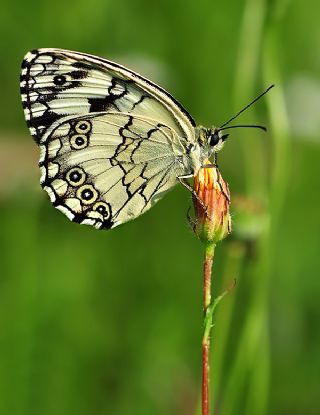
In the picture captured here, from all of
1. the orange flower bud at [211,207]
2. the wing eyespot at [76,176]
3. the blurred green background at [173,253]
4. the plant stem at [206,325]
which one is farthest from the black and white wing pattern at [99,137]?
the plant stem at [206,325]

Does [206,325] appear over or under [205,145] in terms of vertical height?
under

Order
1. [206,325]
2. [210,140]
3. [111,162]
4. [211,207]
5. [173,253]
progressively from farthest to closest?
[173,253] < [111,162] < [210,140] < [211,207] < [206,325]

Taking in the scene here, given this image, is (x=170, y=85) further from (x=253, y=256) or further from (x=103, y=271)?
(x=253, y=256)

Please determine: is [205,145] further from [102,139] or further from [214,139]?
[102,139]

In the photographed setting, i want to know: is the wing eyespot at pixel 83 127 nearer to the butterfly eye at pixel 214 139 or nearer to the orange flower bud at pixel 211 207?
the butterfly eye at pixel 214 139

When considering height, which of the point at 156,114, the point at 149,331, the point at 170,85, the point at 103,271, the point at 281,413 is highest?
the point at 170,85

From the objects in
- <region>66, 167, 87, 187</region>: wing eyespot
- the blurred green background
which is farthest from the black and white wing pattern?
the blurred green background

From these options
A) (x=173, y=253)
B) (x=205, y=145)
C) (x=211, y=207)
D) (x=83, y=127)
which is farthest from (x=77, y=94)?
(x=173, y=253)

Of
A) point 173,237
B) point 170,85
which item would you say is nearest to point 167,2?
point 170,85
